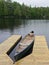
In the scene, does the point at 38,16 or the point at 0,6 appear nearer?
the point at 0,6

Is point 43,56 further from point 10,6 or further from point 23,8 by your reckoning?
point 23,8

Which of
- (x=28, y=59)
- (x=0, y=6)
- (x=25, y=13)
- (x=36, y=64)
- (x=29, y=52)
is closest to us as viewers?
(x=36, y=64)

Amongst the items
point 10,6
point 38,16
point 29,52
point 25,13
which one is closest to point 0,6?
point 10,6

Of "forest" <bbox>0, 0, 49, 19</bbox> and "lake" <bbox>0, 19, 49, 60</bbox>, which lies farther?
"forest" <bbox>0, 0, 49, 19</bbox>

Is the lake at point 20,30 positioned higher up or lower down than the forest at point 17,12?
higher up

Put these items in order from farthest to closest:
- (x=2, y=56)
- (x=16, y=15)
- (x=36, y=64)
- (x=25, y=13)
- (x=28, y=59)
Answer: (x=25, y=13) < (x=16, y=15) < (x=2, y=56) < (x=28, y=59) < (x=36, y=64)

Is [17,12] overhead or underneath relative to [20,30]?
underneath

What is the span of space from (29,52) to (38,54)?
55 centimetres

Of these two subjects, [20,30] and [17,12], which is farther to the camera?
[17,12]

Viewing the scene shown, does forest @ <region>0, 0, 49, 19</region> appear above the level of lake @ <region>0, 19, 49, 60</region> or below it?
below

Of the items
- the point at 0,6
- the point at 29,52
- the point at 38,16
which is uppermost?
the point at 29,52

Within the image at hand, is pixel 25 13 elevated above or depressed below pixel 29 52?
below

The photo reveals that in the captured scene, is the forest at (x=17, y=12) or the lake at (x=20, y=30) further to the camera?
the forest at (x=17, y=12)

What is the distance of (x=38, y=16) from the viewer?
79.6 meters
